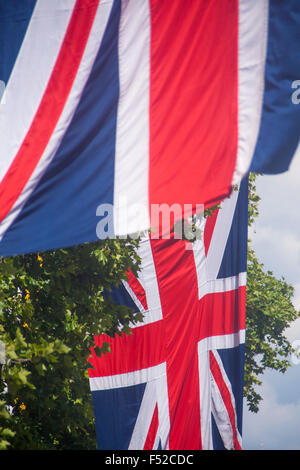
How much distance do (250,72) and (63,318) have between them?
5.19 metres

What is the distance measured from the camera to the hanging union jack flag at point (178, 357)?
30.7ft

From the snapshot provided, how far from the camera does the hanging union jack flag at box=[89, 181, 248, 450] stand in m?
9.34

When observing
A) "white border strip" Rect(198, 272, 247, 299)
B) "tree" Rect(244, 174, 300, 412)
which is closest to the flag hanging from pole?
"white border strip" Rect(198, 272, 247, 299)

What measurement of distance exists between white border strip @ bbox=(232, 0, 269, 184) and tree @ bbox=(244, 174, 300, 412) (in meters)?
17.5

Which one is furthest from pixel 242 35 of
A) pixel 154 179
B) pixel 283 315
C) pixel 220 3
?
pixel 283 315

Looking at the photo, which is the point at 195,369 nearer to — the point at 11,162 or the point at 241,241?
the point at 241,241

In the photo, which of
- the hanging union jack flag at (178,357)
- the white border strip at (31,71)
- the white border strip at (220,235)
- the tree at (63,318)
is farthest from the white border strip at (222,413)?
the white border strip at (31,71)

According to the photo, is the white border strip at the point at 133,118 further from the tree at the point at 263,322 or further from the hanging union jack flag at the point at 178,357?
the tree at the point at 263,322

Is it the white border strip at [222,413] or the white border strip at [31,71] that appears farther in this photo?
the white border strip at [222,413]

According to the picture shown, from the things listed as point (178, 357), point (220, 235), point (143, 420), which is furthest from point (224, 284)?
point (143, 420)

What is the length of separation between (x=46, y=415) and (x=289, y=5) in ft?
21.1

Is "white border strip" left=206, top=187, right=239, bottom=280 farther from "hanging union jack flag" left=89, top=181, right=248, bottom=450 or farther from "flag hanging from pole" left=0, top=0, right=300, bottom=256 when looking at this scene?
"flag hanging from pole" left=0, top=0, right=300, bottom=256

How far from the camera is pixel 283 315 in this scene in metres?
22.3

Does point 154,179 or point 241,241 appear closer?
point 154,179
